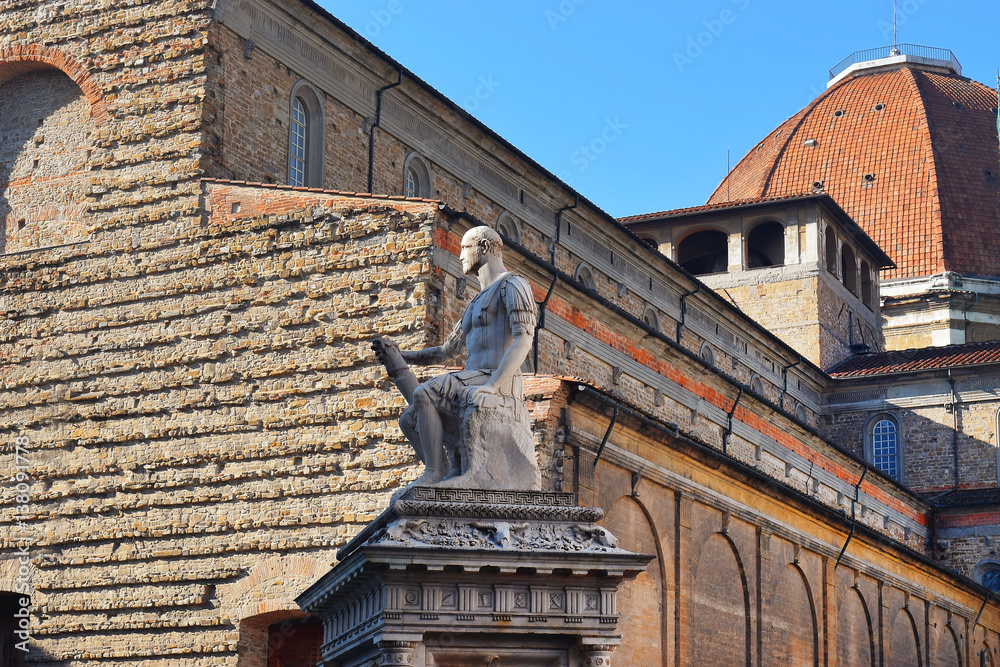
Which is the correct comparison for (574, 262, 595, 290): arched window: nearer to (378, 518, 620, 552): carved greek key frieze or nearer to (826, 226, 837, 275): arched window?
(826, 226, 837, 275): arched window

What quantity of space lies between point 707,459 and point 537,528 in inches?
580

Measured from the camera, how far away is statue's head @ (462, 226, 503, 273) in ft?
36.8

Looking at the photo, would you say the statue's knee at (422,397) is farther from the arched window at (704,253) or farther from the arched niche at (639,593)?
the arched window at (704,253)

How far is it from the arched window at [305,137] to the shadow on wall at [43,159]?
121 inches

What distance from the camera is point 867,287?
51.0 m

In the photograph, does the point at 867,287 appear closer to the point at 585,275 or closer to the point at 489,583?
the point at 585,275

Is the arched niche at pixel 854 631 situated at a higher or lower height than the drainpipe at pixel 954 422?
lower

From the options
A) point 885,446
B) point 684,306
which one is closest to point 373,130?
point 684,306

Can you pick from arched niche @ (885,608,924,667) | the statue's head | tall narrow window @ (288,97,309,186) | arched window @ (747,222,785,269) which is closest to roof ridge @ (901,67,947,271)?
arched window @ (747,222,785,269)

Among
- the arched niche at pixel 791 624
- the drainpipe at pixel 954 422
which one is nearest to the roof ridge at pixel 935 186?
the drainpipe at pixel 954 422

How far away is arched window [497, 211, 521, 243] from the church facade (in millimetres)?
184

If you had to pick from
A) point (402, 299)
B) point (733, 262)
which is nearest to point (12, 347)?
point (402, 299)

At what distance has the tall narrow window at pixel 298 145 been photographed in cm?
2417

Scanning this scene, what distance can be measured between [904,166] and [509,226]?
33.4 m
